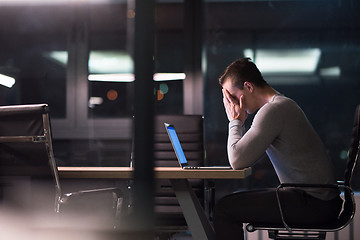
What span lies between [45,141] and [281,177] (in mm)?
1149

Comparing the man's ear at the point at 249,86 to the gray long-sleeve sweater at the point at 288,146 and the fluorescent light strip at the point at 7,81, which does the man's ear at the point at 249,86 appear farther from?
the fluorescent light strip at the point at 7,81

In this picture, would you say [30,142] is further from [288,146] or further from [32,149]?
[288,146]

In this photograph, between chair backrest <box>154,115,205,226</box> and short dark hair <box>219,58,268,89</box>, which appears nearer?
short dark hair <box>219,58,268,89</box>

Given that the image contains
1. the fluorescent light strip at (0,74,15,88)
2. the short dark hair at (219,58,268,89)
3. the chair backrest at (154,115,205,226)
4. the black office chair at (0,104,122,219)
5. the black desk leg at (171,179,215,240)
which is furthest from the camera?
the fluorescent light strip at (0,74,15,88)

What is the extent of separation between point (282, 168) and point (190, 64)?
6.36 ft

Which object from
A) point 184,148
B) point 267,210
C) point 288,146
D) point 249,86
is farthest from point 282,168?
point 184,148

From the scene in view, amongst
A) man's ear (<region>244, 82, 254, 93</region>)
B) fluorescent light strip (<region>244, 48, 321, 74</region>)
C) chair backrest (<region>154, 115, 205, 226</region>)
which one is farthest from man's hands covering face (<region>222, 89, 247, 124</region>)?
fluorescent light strip (<region>244, 48, 321, 74</region>)

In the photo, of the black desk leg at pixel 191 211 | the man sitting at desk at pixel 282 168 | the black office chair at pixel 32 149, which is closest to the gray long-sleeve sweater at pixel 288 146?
the man sitting at desk at pixel 282 168

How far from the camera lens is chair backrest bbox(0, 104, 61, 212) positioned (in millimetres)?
1979

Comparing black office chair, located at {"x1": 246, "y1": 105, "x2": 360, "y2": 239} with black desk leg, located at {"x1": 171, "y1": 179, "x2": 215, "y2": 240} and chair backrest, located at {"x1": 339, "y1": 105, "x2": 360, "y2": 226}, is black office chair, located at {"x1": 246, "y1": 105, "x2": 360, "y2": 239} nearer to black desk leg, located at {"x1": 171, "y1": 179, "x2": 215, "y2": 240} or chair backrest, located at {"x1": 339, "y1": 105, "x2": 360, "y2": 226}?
chair backrest, located at {"x1": 339, "y1": 105, "x2": 360, "y2": 226}

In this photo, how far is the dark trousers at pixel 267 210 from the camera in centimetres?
210

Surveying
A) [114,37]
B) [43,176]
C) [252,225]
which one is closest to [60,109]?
[114,37]

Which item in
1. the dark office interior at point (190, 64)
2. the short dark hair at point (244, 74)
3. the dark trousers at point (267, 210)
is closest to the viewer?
the dark trousers at point (267, 210)

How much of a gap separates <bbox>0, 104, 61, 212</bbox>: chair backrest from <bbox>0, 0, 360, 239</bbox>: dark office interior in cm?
182
